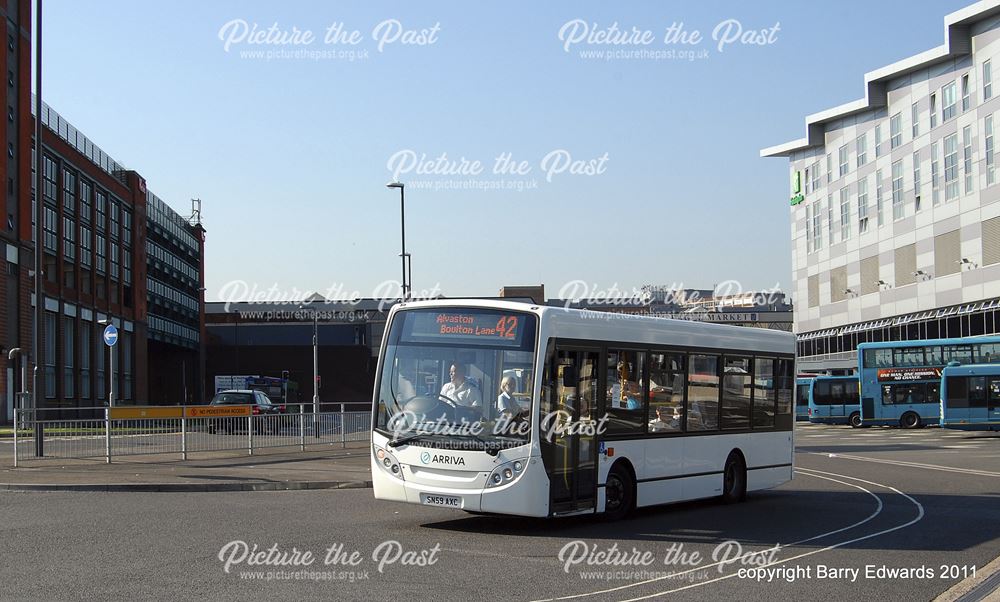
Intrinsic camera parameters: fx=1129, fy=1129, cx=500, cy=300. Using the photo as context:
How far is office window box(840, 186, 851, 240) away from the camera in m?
73.8

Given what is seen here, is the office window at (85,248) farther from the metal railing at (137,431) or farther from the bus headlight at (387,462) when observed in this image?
the bus headlight at (387,462)

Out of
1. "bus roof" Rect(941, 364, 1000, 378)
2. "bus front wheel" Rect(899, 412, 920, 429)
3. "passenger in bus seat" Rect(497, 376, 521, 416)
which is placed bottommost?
"bus front wheel" Rect(899, 412, 920, 429)

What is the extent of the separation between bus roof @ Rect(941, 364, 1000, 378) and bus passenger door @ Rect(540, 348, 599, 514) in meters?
34.0

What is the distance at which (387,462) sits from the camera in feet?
42.4

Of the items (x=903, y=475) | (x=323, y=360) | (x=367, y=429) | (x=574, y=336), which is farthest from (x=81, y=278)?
(x=574, y=336)

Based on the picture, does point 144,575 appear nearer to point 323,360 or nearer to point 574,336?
point 574,336

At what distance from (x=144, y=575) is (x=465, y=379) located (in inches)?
173

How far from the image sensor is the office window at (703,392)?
15.4m

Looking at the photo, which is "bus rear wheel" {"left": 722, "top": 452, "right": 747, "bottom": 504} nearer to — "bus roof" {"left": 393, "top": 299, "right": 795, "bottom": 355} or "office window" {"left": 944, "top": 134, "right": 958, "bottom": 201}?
"bus roof" {"left": 393, "top": 299, "right": 795, "bottom": 355}

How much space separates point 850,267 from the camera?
7362 cm

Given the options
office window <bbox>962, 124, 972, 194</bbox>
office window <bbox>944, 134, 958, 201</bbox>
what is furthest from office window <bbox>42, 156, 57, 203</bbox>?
office window <bbox>962, 124, 972, 194</bbox>

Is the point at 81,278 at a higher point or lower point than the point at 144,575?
higher

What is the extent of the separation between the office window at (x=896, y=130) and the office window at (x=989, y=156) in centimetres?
1039

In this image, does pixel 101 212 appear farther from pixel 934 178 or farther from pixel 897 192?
pixel 934 178
